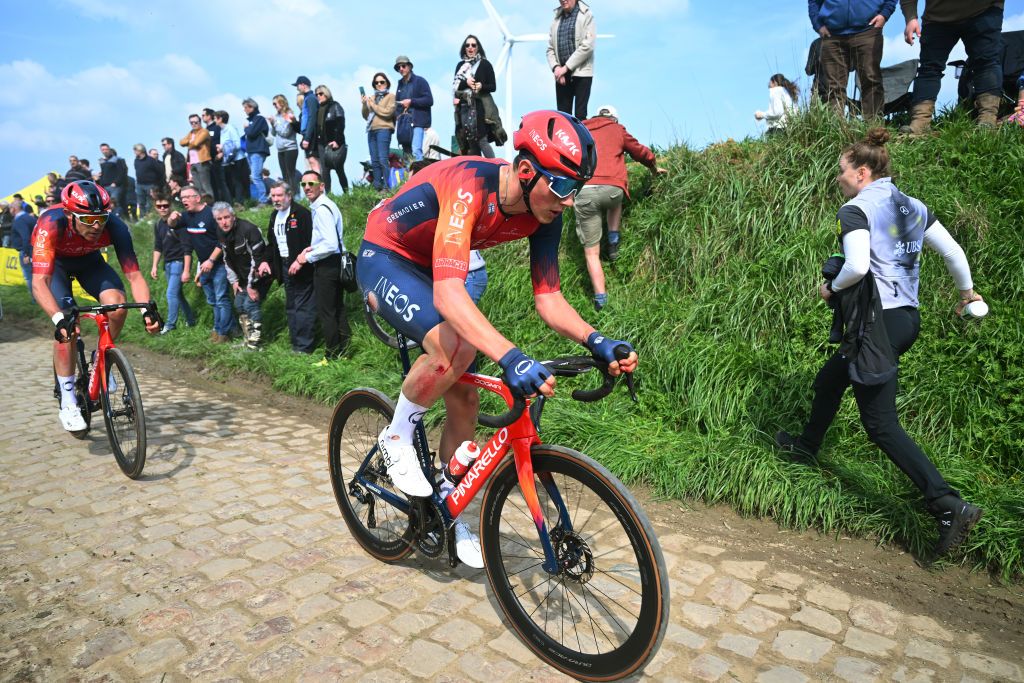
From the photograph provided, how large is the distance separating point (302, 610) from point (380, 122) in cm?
1047

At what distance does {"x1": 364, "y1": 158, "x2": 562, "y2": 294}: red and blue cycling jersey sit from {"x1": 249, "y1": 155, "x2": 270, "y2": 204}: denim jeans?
1356cm

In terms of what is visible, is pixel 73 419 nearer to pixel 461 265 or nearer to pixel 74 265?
pixel 74 265

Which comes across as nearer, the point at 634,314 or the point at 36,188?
the point at 634,314

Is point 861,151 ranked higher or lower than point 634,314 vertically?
higher

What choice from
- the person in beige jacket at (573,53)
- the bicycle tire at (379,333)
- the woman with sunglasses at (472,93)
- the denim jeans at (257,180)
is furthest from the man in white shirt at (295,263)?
the denim jeans at (257,180)

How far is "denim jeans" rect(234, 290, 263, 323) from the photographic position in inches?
392

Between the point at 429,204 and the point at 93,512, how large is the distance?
350 cm

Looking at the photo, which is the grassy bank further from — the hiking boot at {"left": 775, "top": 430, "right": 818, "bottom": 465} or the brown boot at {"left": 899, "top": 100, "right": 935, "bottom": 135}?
the brown boot at {"left": 899, "top": 100, "right": 935, "bottom": 135}

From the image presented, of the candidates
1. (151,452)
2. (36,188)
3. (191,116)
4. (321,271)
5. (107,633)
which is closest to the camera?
(107,633)

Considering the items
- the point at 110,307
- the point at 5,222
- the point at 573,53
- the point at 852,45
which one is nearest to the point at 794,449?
the point at 852,45

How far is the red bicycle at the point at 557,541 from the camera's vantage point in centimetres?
268

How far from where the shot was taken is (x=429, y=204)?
338 centimetres

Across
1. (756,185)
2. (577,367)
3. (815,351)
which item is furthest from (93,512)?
(756,185)

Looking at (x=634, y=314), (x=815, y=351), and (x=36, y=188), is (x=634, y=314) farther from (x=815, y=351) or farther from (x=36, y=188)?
(x=36, y=188)
